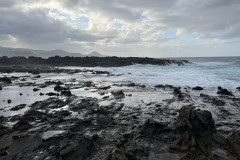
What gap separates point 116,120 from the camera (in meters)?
6.72

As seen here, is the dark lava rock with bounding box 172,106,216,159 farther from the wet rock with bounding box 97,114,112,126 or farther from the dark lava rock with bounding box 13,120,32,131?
the dark lava rock with bounding box 13,120,32,131

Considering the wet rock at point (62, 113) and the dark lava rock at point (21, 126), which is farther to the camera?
the wet rock at point (62, 113)

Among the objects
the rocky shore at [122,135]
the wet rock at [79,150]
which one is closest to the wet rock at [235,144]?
the rocky shore at [122,135]

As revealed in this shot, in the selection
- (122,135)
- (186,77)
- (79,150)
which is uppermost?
(186,77)

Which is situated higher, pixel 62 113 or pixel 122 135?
pixel 62 113

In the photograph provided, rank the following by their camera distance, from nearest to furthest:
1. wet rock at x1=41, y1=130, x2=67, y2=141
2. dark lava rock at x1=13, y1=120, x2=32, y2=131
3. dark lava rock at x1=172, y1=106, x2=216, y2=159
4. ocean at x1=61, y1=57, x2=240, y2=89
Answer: dark lava rock at x1=172, y1=106, x2=216, y2=159, wet rock at x1=41, y1=130, x2=67, y2=141, dark lava rock at x1=13, y1=120, x2=32, y2=131, ocean at x1=61, y1=57, x2=240, y2=89

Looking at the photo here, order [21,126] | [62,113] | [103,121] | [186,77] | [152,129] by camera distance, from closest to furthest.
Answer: [152,129]
[21,126]
[103,121]
[62,113]
[186,77]

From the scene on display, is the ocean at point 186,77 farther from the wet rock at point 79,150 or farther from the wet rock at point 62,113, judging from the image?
the wet rock at point 79,150

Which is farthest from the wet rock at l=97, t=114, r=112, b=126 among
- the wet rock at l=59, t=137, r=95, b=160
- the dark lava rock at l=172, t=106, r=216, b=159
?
the dark lava rock at l=172, t=106, r=216, b=159

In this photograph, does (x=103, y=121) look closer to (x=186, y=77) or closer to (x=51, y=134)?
(x=51, y=134)

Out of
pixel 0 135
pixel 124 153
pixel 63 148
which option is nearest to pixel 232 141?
pixel 124 153

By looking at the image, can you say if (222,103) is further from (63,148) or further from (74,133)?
(63,148)

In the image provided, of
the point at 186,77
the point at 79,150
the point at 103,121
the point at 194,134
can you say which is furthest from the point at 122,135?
the point at 186,77

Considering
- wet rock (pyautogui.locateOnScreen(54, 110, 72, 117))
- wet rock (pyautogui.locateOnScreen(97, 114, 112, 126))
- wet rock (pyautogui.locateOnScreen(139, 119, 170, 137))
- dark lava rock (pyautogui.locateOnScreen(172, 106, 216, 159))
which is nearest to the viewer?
dark lava rock (pyautogui.locateOnScreen(172, 106, 216, 159))
